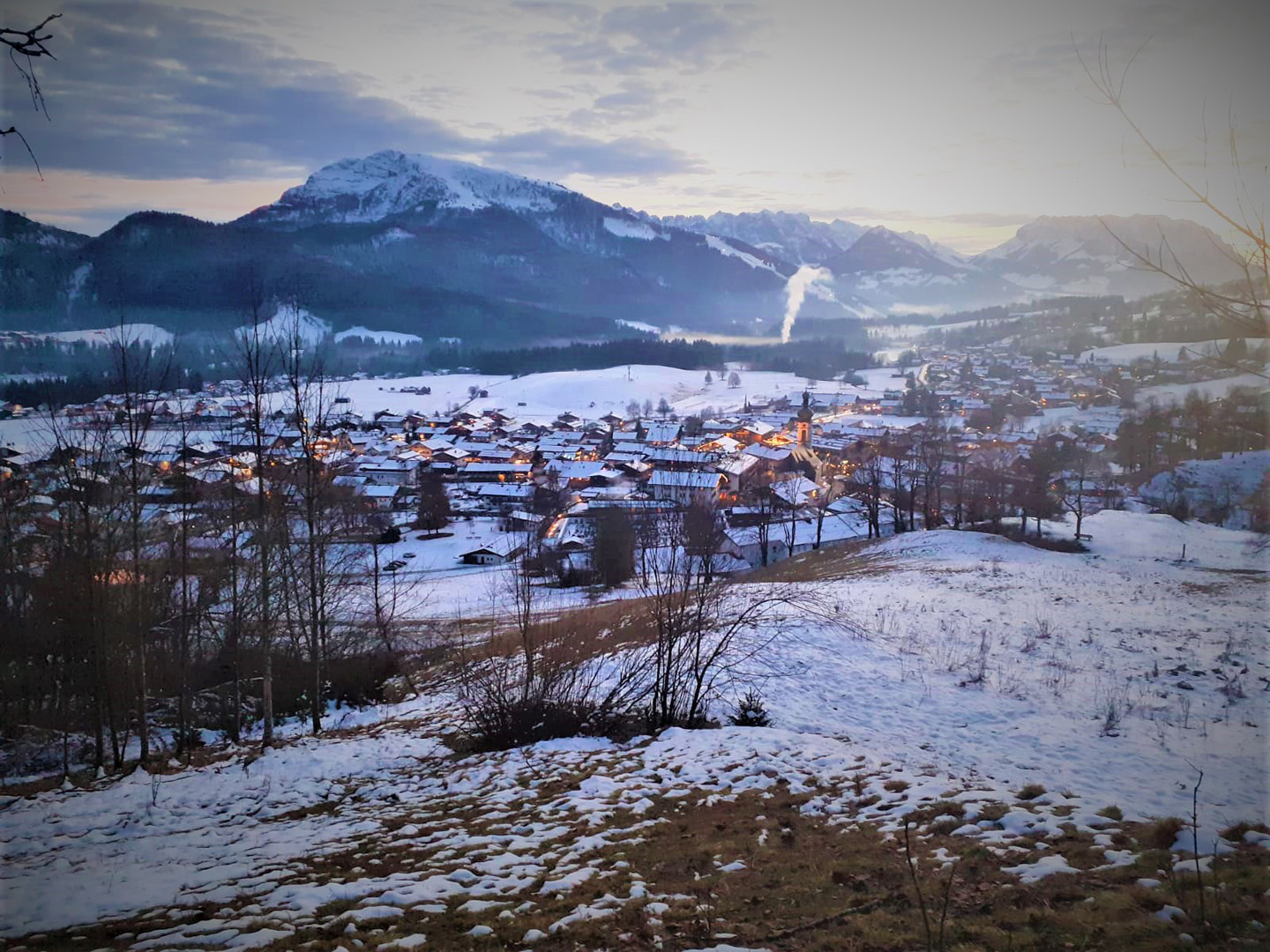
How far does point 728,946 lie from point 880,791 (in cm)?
320

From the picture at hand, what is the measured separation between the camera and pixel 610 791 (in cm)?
672

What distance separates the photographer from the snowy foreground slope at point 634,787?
4602mm

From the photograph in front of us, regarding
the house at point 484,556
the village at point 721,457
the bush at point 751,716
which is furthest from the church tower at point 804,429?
the bush at point 751,716

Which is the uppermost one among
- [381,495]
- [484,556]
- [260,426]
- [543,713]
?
[260,426]

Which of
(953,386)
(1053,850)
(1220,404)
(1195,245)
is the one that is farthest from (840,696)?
(953,386)

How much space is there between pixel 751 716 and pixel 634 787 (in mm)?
2638

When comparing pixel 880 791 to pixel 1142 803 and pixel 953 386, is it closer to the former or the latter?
pixel 1142 803

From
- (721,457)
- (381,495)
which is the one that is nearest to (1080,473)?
(721,457)

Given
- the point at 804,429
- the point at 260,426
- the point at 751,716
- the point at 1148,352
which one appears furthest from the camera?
the point at 804,429

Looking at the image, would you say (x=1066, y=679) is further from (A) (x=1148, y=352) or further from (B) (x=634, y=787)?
(A) (x=1148, y=352)

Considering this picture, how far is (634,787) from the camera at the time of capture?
22.3 ft

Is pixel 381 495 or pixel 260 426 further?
pixel 381 495

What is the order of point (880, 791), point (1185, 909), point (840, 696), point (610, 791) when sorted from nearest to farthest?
point (1185, 909) < point (880, 791) < point (610, 791) < point (840, 696)

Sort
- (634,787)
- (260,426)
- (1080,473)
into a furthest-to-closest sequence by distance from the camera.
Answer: (1080,473)
(260,426)
(634,787)
